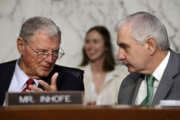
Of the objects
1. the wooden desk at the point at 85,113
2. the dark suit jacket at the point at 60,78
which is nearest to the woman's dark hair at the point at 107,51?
the dark suit jacket at the point at 60,78

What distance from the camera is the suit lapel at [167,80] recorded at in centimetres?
205

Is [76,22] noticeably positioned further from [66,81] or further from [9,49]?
[66,81]

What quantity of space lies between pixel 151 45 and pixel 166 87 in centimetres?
22

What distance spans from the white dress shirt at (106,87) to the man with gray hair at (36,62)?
4.71 ft

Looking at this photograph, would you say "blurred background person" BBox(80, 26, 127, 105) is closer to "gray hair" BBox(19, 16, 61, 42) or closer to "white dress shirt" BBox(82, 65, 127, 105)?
"white dress shirt" BBox(82, 65, 127, 105)

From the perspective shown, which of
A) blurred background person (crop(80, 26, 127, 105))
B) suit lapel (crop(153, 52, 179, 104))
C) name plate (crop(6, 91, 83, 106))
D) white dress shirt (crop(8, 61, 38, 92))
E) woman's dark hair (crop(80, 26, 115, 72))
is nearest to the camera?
name plate (crop(6, 91, 83, 106))

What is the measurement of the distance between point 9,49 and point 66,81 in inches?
81.0

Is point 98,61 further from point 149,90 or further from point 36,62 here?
point 149,90

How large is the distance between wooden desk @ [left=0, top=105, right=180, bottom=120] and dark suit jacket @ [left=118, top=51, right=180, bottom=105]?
692 mm

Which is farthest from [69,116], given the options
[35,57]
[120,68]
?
[120,68]

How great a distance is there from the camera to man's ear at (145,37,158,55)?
7.00 feet

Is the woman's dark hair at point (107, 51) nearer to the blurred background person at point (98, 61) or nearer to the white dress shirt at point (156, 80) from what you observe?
the blurred background person at point (98, 61)

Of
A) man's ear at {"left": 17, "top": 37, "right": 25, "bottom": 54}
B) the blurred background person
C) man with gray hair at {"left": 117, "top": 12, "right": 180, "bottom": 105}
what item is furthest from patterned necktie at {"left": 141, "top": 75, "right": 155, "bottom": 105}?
the blurred background person

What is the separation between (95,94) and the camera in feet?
12.9
